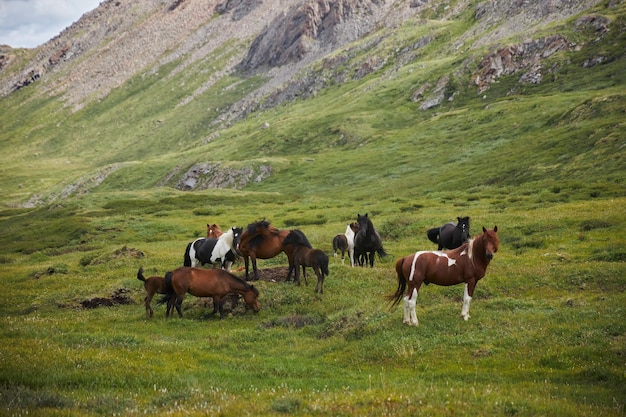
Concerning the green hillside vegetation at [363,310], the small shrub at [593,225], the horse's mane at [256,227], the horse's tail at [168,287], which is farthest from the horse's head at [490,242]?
the small shrub at [593,225]

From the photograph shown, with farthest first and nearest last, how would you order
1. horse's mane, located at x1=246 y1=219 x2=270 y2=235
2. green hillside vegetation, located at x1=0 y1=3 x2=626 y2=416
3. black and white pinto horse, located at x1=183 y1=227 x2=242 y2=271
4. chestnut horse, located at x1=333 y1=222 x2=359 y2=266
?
1. chestnut horse, located at x1=333 y1=222 x2=359 y2=266
2. black and white pinto horse, located at x1=183 y1=227 x2=242 y2=271
3. horse's mane, located at x1=246 y1=219 x2=270 y2=235
4. green hillside vegetation, located at x1=0 y1=3 x2=626 y2=416

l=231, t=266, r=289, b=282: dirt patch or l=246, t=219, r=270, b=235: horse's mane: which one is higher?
l=246, t=219, r=270, b=235: horse's mane

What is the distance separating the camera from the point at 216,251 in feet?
97.3

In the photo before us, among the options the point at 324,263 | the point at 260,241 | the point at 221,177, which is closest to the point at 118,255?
the point at 260,241

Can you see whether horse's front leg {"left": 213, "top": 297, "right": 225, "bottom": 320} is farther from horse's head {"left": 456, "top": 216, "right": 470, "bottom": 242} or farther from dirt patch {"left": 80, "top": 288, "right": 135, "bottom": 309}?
horse's head {"left": 456, "top": 216, "right": 470, "bottom": 242}

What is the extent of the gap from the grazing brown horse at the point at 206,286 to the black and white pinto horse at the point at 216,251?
5034 mm

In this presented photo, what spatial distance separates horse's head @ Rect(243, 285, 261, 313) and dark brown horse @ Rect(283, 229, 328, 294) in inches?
115

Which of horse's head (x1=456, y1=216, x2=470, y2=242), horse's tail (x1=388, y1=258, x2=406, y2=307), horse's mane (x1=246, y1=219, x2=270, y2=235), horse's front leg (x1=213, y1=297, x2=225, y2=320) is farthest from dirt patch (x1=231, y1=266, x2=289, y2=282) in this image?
horse's head (x1=456, y1=216, x2=470, y2=242)

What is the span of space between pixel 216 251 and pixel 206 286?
241 inches

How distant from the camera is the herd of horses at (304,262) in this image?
1978 centimetres

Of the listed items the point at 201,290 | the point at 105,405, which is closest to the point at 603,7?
the point at 201,290

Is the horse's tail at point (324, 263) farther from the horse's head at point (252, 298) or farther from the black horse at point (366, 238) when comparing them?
the black horse at point (366, 238)

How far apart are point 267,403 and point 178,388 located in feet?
9.41

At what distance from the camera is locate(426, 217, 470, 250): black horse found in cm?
2944
